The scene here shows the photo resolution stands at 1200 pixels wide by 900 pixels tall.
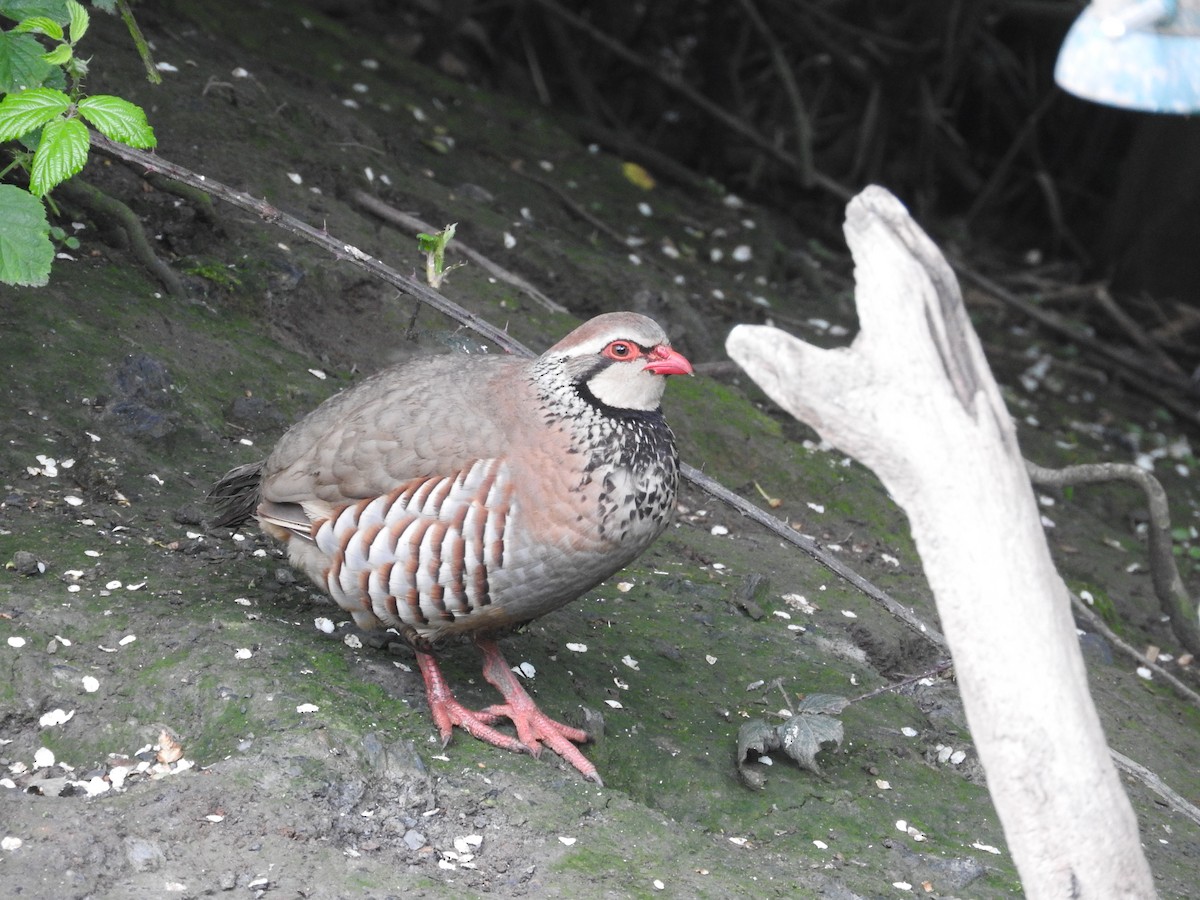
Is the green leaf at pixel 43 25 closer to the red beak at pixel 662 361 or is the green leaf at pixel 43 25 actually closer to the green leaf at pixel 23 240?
the green leaf at pixel 23 240

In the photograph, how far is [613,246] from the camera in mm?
7668

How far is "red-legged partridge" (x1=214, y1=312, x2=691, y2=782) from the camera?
3.75 metres

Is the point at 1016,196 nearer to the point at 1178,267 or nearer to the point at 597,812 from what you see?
the point at 1178,267

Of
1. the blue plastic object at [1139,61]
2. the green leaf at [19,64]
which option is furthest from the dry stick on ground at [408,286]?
the blue plastic object at [1139,61]

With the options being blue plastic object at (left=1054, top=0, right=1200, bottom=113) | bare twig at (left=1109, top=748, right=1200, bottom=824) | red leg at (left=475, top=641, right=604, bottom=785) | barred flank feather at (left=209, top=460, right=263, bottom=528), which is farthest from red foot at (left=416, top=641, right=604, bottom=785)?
blue plastic object at (left=1054, top=0, right=1200, bottom=113)

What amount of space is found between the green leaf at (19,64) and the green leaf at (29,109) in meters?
0.11

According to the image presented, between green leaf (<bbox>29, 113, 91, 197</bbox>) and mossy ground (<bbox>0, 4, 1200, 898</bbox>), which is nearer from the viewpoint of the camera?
mossy ground (<bbox>0, 4, 1200, 898</bbox>)

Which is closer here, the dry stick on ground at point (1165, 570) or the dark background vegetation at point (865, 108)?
the dry stick on ground at point (1165, 570)

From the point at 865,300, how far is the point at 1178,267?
25.8 feet

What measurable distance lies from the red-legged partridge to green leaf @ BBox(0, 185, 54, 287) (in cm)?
89

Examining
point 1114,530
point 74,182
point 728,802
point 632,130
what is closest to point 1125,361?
point 1114,530

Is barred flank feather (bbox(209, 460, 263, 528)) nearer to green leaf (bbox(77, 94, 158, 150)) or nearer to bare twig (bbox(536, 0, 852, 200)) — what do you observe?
green leaf (bbox(77, 94, 158, 150))

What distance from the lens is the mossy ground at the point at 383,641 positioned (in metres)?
3.36

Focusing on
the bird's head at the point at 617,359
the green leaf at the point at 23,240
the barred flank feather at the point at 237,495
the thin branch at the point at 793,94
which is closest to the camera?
the green leaf at the point at 23,240
